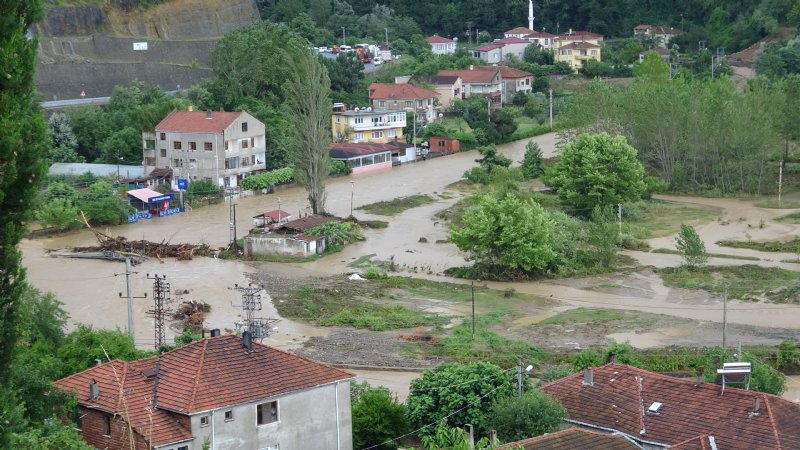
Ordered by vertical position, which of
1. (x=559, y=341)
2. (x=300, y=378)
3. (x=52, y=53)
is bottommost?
(x=559, y=341)

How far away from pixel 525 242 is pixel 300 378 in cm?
1449

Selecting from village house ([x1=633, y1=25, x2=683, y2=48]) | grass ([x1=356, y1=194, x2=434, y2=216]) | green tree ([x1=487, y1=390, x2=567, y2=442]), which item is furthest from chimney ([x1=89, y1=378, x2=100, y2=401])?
village house ([x1=633, y1=25, x2=683, y2=48])

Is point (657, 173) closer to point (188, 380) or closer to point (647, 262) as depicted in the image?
point (647, 262)

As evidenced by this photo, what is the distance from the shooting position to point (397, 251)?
31812 mm

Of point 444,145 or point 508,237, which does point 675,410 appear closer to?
point 508,237

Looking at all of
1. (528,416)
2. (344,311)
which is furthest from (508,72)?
(528,416)

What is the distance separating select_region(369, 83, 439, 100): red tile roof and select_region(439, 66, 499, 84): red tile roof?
13.2 feet

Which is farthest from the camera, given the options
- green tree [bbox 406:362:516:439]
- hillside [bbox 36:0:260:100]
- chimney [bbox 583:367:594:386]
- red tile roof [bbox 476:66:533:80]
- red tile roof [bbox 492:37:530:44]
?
red tile roof [bbox 492:37:530:44]

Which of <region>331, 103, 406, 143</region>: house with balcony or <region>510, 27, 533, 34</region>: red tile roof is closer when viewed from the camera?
<region>331, 103, 406, 143</region>: house with balcony

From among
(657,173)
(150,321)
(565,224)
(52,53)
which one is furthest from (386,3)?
(150,321)

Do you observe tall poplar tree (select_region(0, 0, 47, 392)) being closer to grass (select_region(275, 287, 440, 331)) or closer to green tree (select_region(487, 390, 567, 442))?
green tree (select_region(487, 390, 567, 442))

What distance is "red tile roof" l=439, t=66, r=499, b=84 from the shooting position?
57312mm

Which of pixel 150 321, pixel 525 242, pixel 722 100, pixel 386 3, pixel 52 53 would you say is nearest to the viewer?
pixel 150 321

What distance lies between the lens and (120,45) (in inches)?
2119
